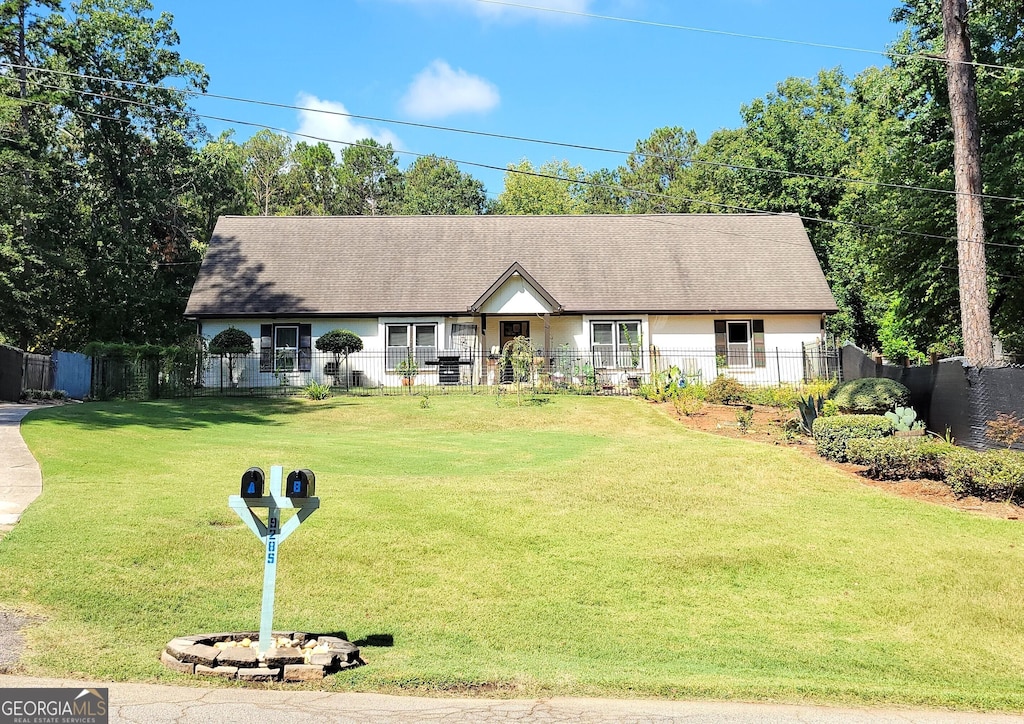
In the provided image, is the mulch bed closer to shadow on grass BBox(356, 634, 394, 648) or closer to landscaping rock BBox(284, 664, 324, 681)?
shadow on grass BBox(356, 634, 394, 648)

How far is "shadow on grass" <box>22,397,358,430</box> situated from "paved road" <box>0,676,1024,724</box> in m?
13.2

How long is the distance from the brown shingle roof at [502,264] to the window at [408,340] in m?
0.84

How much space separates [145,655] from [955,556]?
914cm

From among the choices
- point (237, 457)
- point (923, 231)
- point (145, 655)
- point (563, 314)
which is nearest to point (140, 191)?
point (563, 314)

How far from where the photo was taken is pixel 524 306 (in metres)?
30.3

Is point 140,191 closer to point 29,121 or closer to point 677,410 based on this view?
point 29,121

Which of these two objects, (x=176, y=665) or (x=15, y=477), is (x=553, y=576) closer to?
(x=176, y=665)

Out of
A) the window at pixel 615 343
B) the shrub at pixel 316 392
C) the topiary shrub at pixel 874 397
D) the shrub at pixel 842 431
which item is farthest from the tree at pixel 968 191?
the shrub at pixel 316 392

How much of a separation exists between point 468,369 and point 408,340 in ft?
9.12

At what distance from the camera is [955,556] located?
9.98 meters

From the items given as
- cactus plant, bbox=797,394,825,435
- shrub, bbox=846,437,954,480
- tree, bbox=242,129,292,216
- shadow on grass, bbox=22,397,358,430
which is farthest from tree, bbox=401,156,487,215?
shrub, bbox=846,437,954,480

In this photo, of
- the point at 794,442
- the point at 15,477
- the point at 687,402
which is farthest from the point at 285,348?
the point at 794,442

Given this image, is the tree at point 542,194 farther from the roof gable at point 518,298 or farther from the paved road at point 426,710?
the paved road at point 426,710

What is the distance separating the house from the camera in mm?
30828
